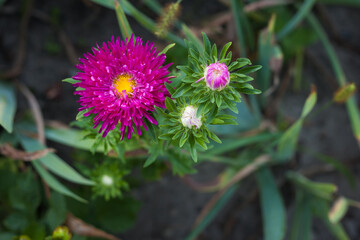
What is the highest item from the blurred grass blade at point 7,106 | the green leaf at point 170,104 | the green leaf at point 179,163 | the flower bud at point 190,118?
the blurred grass blade at point 7,106

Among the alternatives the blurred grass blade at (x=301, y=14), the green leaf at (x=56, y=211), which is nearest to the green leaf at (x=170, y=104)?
the green leaf at (x=56, y=211)

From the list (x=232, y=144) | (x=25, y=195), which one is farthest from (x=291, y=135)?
(x=25, y=195)

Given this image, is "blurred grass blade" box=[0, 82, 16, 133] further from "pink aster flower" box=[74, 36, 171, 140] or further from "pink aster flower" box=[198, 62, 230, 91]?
"pink aster flower" box=[198, 62, 230, 91]

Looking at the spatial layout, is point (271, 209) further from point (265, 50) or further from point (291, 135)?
point (265, 50)

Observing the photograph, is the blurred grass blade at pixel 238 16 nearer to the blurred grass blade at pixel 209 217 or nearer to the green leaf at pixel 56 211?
the blurred grass blade at pixel 209 217

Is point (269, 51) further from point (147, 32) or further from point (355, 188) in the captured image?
point (355, 188)

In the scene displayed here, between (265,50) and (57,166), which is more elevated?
(265,50)

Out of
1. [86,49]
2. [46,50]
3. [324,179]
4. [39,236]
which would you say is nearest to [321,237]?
[324,179]

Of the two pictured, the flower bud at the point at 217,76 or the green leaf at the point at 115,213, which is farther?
the green leaf at the point at 115,213

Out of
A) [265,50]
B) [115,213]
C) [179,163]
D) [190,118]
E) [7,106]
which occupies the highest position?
[265,50]
